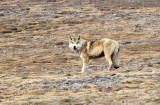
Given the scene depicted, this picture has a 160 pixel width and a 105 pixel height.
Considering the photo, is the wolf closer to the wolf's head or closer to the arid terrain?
the wolf's head

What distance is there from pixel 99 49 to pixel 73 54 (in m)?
A: 18.9

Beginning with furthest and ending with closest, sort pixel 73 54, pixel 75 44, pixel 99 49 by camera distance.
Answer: pixel 73 54, pixel 75 44, pixel 99 49

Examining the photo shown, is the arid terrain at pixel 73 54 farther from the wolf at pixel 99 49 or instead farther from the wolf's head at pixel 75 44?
the wolf's head at pixel 75 44

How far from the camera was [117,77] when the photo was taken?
2166cm

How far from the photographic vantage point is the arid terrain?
60.6 feet

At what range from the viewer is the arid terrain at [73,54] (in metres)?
18.5

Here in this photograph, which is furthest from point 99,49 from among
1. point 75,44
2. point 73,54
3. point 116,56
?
point 73,54

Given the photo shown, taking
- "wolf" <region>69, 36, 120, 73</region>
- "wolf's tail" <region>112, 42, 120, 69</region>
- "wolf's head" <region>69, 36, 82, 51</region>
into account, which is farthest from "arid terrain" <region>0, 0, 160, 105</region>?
"wolf's head" <region>69, 36, 82, 51</region>

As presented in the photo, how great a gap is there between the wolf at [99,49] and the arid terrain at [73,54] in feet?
2.75

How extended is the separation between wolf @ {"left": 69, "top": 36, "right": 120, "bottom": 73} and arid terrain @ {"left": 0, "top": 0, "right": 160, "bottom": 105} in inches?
33.1

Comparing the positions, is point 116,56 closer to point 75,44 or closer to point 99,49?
point 99,49

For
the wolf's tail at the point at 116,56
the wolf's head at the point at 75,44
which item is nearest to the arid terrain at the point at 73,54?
the wolf's tail at the point at 116,56

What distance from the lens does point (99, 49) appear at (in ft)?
77.7

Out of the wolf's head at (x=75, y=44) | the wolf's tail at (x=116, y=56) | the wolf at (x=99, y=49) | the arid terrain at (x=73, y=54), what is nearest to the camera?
the arid terrain at (x=73, y=54)
